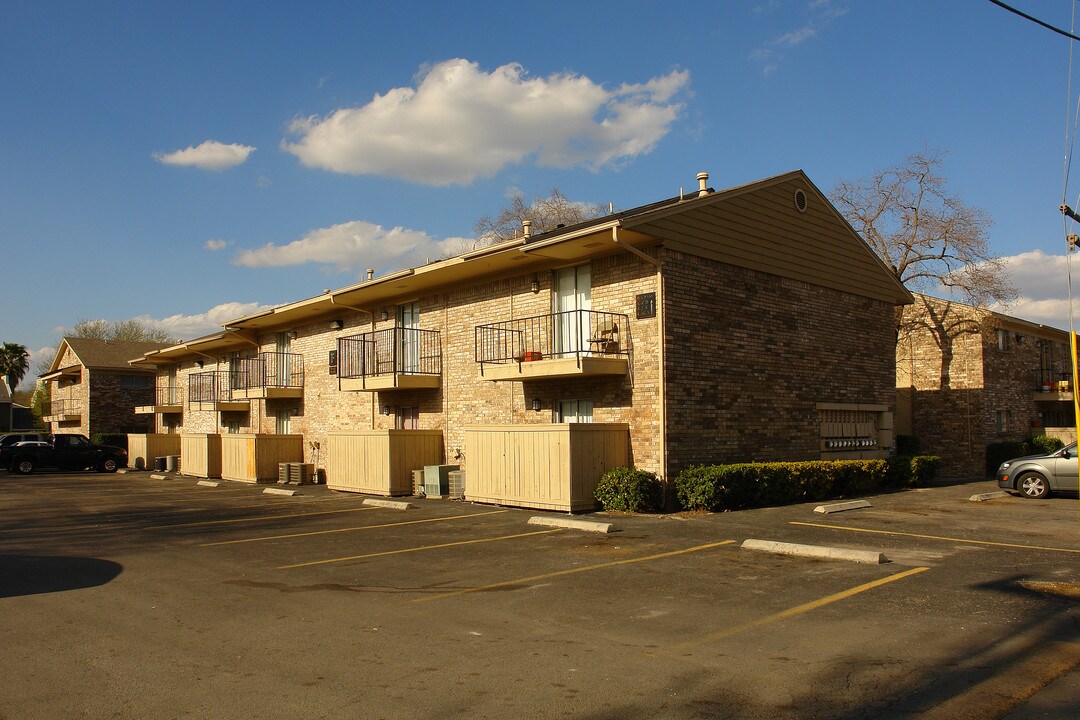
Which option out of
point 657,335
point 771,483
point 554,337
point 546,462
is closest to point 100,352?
point 554,337

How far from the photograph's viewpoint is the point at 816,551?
992 cm

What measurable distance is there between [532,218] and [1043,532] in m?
33.4

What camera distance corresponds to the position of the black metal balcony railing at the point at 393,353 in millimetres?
20828

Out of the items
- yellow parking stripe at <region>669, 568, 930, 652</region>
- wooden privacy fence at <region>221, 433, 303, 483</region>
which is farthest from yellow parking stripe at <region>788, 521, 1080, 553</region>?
wooden privacy fence at <region>221, 433, 303, 483</region>

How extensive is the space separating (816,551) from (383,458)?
1193 centimetres

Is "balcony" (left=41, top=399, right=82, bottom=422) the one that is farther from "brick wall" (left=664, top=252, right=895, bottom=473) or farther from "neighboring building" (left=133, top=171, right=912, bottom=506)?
"brick wall" (left=664, top=252, right=895, bottom=473)

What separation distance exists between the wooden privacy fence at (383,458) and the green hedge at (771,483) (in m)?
7.37

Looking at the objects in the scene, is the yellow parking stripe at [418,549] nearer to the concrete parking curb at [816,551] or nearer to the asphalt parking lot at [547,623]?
the asphalt parking lot at [547,623]

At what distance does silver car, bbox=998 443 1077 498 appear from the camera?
1669 cm

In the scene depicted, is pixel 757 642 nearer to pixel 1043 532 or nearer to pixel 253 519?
pixel 1043 532

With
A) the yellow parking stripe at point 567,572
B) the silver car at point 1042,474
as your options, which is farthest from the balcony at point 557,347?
the silver car at point 1042,474

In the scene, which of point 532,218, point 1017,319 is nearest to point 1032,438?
point 1017,319

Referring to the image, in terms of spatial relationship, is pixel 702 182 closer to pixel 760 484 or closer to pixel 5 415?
pixel 760 484

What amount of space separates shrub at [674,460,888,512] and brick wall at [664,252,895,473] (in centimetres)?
70
